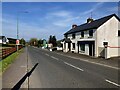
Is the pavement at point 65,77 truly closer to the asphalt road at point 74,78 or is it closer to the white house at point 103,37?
the asphalt road at point 74,78

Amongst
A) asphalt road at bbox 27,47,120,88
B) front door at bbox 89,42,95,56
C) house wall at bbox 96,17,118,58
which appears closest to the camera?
asphalt road at bbox 27,47,120,88

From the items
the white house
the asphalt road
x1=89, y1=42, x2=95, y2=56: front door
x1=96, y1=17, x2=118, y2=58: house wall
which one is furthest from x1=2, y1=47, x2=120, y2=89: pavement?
x1=89, y1=42, x2=95, y2=56: front door

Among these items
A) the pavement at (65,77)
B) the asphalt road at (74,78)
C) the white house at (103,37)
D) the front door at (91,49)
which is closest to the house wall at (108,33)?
the white house at (103,37)

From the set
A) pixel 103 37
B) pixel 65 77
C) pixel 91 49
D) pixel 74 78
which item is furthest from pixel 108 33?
pixel 74 78

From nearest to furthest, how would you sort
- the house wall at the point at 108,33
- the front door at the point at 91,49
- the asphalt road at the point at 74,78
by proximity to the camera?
the asphalt road at the point at 74,78 → the house wall at the point at 108,33 → the front door at the point at 91,49

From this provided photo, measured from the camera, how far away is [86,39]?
4009 cm

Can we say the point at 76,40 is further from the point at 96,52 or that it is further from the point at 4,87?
the point at 4,87

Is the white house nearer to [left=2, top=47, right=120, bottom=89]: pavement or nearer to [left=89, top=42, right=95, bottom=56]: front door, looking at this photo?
[left=89, top=42, right=95, bottom=56]: front door

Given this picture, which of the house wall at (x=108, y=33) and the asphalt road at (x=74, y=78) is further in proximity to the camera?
the house wall at (x=108, y=33)

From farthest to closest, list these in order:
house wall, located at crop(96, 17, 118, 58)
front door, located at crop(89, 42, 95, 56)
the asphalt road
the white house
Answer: front door, located at crop(89, 42, 95, 56)
house wall, located at crop(96, 17, 118, 58)
the white house
the asphalt road

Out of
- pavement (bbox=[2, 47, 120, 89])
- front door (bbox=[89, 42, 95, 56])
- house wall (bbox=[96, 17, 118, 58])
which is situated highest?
house wall (bbox=[96, 17, 118, 58])

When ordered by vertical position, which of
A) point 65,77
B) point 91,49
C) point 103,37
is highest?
point 103,37

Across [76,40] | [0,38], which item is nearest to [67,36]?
[76,40]

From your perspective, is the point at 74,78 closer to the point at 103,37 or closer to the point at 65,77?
the point at 65,77
